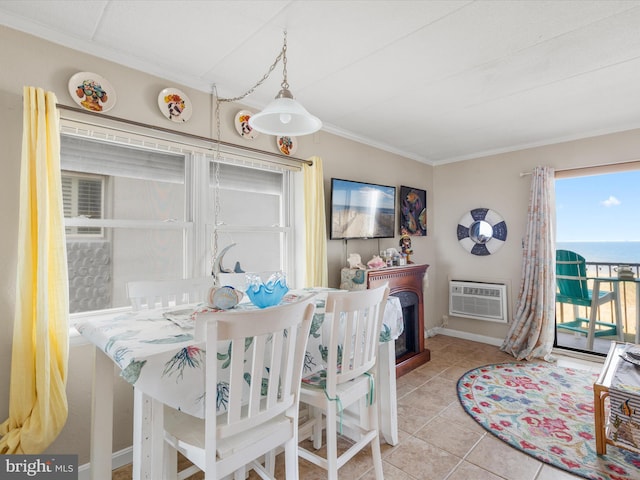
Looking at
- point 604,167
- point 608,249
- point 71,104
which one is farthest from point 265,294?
point 608,249

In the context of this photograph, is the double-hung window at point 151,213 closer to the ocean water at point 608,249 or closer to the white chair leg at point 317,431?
the white chair leg at point 317,431

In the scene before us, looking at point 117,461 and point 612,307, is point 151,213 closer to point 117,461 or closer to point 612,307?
point 117,461

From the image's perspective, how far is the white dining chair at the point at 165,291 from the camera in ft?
5.96

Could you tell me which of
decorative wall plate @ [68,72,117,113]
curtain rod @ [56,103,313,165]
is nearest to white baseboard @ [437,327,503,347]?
curtain rod @ [56,103,313,165]

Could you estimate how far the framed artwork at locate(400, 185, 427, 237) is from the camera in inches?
158

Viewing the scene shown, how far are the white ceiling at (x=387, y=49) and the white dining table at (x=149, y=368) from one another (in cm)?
150

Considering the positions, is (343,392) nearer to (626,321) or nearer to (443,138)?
(443,138)

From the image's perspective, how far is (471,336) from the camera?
4234mm

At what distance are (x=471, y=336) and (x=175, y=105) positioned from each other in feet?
13.9

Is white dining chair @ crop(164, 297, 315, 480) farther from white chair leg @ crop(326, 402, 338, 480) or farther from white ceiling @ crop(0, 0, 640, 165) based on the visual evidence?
white ceiling @ crop(0, 0, 640, 165)

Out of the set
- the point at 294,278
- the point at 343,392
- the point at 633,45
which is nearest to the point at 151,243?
the point at 294,278

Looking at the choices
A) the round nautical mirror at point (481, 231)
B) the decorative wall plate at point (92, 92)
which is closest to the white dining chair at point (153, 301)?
the decorative wall plate at point (92, 92)

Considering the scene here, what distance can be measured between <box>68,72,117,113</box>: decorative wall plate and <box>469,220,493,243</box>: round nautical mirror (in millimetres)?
4051

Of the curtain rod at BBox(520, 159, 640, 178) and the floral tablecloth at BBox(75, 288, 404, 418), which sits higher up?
the curtain rod at BBox(520, 159, 640, 178)
